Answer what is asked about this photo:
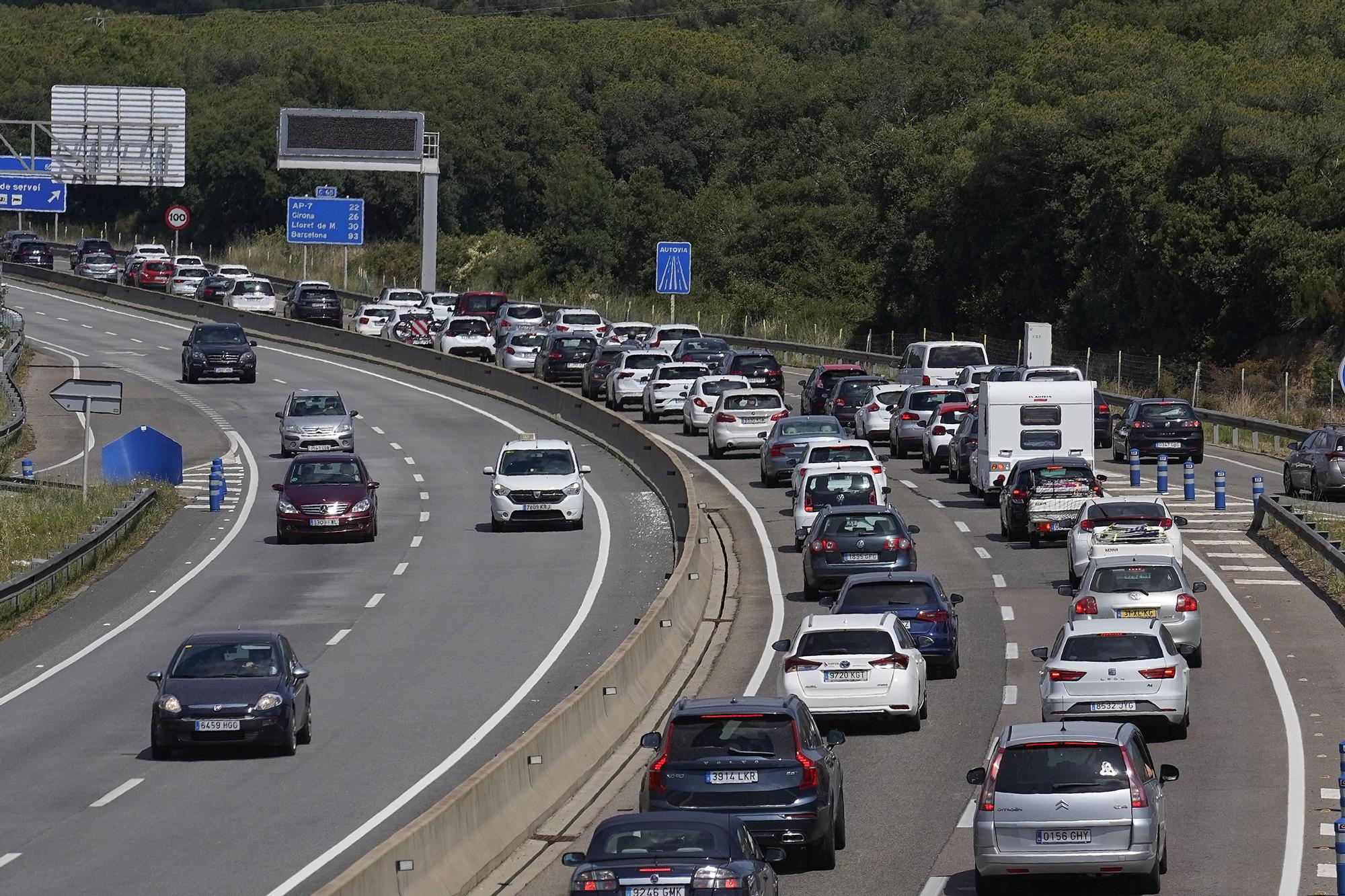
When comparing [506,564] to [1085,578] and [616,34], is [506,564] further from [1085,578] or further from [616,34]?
[616,34]

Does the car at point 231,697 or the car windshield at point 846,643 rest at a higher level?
the car windshield at point 846,643

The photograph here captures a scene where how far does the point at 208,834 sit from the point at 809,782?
17.4ft

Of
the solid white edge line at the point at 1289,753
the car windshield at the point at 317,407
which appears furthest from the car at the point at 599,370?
the solid white edge line at the point at 1289,753

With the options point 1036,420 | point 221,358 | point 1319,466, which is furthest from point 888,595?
point 221,358

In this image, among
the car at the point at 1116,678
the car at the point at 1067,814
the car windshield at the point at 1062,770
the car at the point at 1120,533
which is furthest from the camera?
the car at the point at 1120,533

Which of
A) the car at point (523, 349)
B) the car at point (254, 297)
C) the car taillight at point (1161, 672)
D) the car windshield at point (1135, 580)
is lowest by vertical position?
the car taillight at point (1161, 672)

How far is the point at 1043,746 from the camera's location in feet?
51.9

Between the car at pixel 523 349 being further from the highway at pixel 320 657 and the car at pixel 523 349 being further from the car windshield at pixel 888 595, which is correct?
the car windshield at pixel 888 595

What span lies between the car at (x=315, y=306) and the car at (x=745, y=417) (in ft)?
121

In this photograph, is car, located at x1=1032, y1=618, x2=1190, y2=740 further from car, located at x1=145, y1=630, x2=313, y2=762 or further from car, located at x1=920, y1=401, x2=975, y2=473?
car, located at x1=920, y1=401, x2=975, y2=473

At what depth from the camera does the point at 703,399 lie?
52594 mm

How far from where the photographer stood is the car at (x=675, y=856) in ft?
41.4

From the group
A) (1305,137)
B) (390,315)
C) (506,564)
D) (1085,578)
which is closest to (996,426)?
(506,564)

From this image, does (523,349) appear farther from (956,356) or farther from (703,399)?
(956,356)
